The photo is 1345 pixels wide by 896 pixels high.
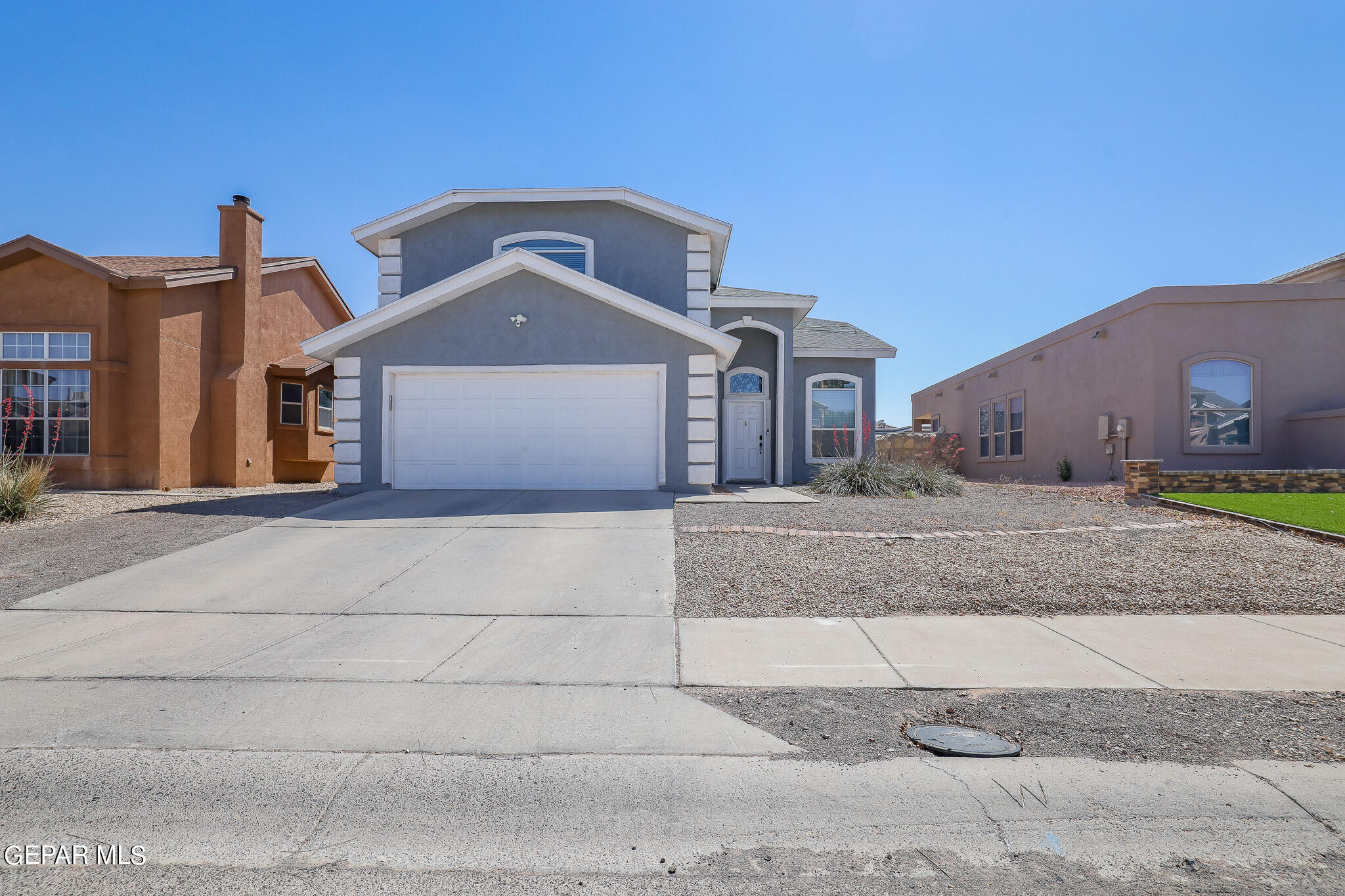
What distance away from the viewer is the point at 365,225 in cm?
1474

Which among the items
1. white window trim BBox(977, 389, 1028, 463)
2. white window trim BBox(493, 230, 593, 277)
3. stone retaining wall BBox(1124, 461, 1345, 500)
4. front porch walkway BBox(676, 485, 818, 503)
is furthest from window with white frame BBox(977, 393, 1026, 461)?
white window trim BBox(493, 230, 593, 277)

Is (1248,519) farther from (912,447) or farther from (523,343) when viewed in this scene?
(912,447)

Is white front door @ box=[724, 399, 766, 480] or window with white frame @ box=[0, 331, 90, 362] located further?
white front door @ box=[724, 399, 766, 480]

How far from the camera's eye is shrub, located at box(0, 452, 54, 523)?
10375 millimetres

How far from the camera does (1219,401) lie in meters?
16.1

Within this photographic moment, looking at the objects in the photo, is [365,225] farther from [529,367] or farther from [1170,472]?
[1170,472]

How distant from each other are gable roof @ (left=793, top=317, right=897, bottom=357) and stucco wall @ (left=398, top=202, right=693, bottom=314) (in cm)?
440

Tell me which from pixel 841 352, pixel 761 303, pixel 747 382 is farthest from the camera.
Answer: pixel 841 352

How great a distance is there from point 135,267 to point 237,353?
314 cm

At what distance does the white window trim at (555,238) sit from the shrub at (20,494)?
856 centimetres

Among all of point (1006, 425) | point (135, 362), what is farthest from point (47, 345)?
point (1006, 425)

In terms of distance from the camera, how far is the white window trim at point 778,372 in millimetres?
16797

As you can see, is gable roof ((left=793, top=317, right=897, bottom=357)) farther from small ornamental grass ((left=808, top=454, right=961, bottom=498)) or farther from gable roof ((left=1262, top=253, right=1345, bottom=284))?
gable roof ((left=1262, top=253, right=1345, bottom=284))

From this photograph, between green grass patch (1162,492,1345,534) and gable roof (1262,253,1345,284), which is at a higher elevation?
gable roof (1262,253,1345,284)
